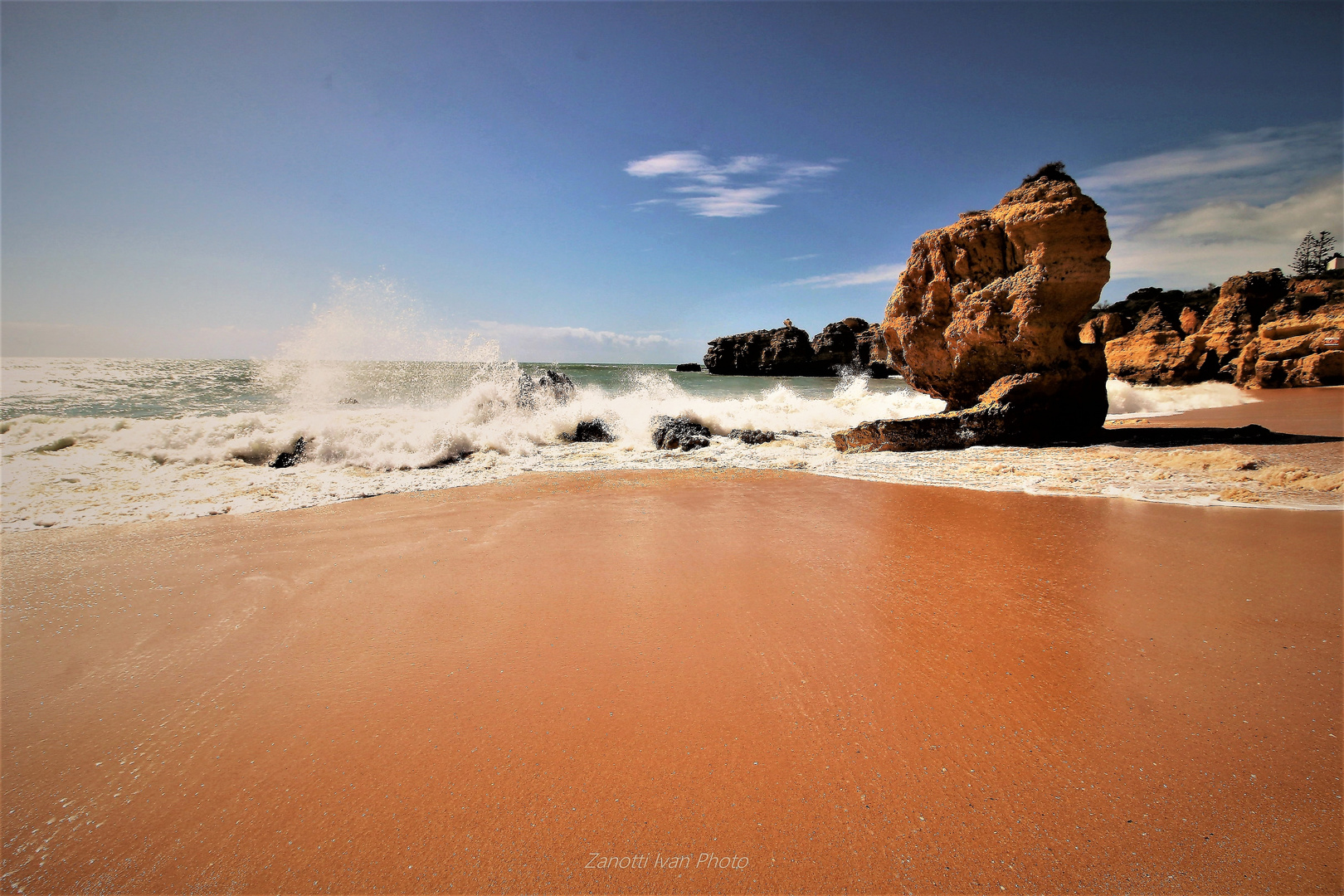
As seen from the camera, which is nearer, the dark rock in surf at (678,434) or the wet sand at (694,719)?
the wet sand at (694,719)

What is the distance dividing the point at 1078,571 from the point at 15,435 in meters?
13.4

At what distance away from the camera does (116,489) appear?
19.8 feet

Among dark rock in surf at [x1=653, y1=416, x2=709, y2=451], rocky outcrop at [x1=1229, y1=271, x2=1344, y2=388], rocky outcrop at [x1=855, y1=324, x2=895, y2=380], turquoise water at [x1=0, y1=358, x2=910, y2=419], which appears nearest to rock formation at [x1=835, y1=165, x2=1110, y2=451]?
dark rock in surf at [x1=653, y1=416, x2=709, y2=451]

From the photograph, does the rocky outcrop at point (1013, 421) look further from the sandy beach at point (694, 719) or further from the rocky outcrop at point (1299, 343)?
the rocky outcrop at point (1299, 343)

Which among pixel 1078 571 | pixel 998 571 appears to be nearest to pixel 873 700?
pixel 998 571

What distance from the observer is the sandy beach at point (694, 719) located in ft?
4.63

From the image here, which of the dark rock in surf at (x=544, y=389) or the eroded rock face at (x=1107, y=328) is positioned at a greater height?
the eroded rock face at (x=1107, y=328)

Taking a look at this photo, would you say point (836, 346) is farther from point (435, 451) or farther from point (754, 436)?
point (435, 451)

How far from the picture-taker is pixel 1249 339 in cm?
1600

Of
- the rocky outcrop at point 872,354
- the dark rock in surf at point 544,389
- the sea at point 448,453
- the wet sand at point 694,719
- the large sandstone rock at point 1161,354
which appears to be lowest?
the wet sand at point 694,719

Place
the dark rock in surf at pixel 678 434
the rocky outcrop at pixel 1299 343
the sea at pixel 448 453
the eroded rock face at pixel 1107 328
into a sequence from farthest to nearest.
Result: the eroded rock face at pixel 1107 328 < the rocky outcrop at pixel 1299 343 < the dark rock in surf at pixel 678 434 < the sea at pixel 448 453

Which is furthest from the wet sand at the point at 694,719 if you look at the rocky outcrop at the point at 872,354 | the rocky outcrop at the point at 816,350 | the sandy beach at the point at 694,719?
the rocky outcrop at the point at 816,350

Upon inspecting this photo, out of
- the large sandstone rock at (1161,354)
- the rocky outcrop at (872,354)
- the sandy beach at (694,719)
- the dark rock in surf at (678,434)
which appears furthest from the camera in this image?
the rocky outcrop at (872,354)

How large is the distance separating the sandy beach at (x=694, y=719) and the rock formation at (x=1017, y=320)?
4044 millimetres
